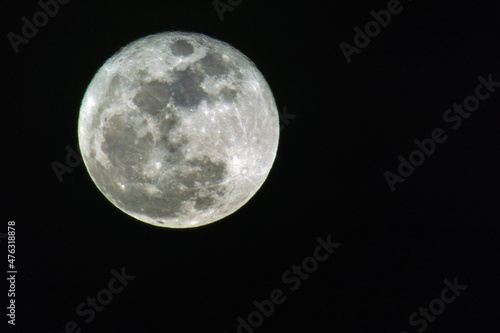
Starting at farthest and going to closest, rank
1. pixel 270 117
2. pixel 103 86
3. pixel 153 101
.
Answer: pixel 270 117 < pixel 103 86 < pixel 153 101

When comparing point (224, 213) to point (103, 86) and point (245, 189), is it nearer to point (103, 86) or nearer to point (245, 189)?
point (245, 189)

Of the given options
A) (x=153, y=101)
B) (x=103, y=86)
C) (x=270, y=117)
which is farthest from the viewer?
(x=270, y=117)

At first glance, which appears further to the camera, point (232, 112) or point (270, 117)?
point (270, 117)

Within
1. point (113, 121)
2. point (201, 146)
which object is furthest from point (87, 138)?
point (201, 146)

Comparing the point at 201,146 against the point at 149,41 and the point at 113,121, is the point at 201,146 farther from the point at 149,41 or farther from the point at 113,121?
the point at 149,41

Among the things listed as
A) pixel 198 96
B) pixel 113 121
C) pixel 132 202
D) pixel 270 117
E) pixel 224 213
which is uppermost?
pixel 113 121

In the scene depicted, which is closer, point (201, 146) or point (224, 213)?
point (201, 146)

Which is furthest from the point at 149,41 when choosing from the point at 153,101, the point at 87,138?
the point at 87,138

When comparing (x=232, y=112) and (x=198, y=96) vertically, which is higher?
(x=198, y=96)

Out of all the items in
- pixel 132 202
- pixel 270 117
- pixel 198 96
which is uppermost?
pixel 198 96
